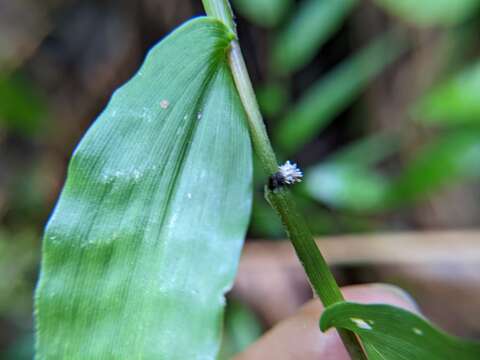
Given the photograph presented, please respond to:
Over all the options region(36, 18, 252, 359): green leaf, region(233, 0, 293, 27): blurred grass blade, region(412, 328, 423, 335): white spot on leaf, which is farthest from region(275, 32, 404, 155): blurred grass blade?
region(412, 328, 423, 335): white spot on leaf

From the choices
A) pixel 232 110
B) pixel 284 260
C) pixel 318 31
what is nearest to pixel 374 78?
pixel 318 31

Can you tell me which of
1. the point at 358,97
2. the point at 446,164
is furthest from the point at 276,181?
the point at 358,97

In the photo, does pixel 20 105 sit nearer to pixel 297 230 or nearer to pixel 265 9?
pixel 265 9

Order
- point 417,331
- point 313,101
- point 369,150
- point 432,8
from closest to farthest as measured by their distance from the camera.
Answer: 1. point 417,331
2. point 432,8
3. point 313,101
4. point 369,150

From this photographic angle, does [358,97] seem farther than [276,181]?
Yes

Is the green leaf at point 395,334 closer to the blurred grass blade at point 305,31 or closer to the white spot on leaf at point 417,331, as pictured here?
the white spot on leaf at point 417,331

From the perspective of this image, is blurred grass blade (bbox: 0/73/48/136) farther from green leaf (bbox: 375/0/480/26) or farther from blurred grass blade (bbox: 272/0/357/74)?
green leaf (bbox: 375/0/480/26)
